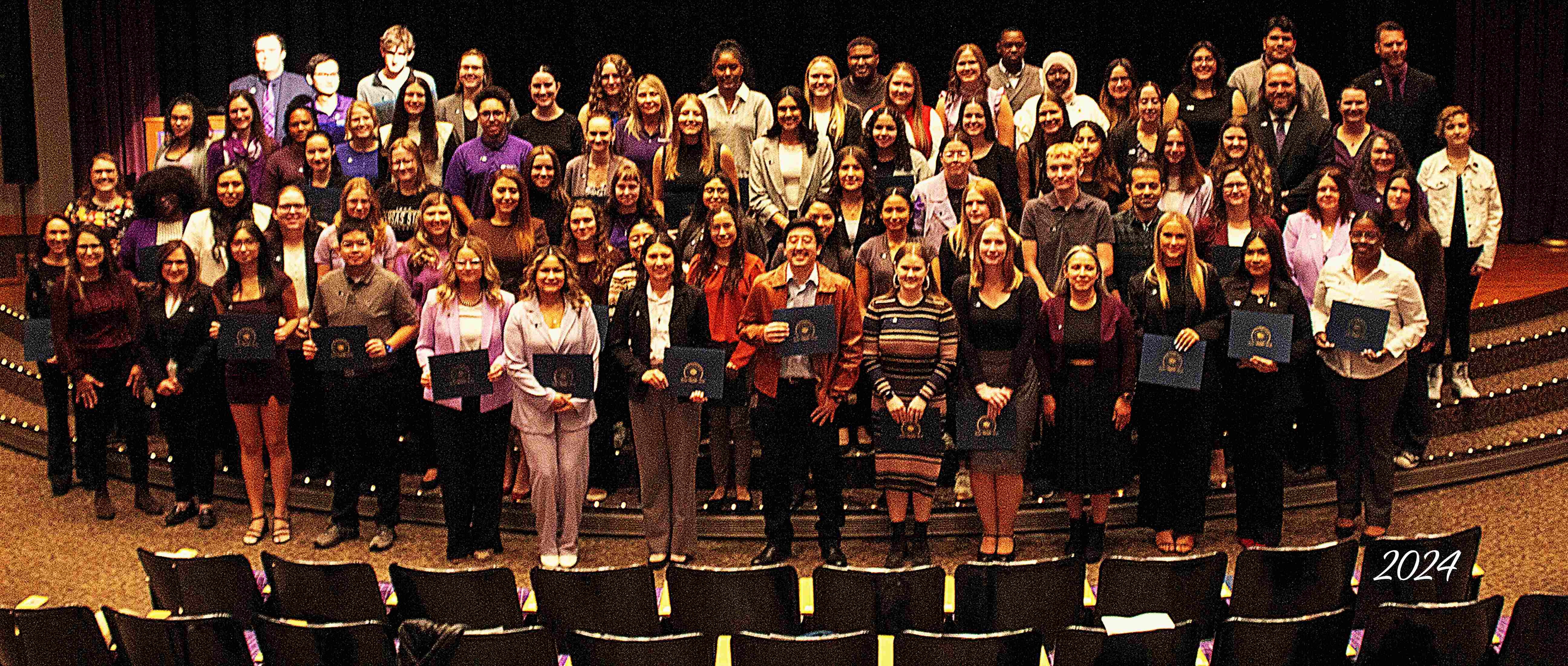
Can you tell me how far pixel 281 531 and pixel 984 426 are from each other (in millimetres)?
3172

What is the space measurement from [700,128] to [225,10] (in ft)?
22.7

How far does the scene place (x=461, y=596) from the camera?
4699 mm

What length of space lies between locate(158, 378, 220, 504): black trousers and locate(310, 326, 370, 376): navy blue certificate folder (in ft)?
2.80

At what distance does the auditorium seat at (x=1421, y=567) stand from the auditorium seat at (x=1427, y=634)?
1.54ft

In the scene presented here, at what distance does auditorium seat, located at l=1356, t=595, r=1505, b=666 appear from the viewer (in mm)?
4211

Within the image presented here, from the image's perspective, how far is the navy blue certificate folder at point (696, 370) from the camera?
19.9 feet

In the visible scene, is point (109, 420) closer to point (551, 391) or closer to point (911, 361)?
point (551, 391)

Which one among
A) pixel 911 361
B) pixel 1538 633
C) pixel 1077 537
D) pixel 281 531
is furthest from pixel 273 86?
pixel 1538 633

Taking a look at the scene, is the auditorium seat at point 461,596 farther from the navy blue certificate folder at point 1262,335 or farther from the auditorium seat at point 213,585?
the navy blue certificate folder at point 1262,335

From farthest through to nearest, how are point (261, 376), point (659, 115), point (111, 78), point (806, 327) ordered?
point (111, 78) < point (659, 115) < point (261, 376) < point (806, 327)

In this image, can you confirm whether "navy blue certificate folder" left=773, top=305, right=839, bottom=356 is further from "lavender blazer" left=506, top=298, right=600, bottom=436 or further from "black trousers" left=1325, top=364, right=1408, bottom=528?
"black trousers" left=1325, top=364, right=1408, bottom=528

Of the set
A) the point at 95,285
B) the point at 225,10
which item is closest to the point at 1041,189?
the point at 95,285

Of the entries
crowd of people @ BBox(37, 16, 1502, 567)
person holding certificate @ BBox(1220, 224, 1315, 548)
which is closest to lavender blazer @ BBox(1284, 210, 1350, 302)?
crowd of people @ BBox(37, 16, 1502, 567)

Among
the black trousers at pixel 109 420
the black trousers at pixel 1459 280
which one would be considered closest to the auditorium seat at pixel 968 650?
the black trousers at pixel 1459 280
